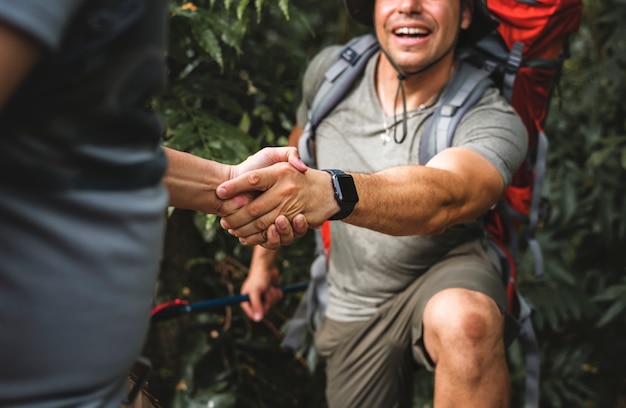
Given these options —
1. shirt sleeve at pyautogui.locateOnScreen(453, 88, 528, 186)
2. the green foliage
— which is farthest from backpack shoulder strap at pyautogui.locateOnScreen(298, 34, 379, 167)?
the green foliage

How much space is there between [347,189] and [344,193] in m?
0.02

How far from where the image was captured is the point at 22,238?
3.27 feet

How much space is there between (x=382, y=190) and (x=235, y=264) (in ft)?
4.77

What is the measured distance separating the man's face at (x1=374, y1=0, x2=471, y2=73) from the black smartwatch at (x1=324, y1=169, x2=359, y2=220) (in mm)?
918

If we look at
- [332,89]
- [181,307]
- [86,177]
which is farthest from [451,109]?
[86,177]

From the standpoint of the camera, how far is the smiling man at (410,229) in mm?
2537

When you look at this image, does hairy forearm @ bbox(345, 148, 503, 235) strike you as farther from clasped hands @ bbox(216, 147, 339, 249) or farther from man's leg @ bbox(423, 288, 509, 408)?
man's leg @ bbox(423, 288, 509, 408)

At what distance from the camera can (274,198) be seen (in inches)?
87.0

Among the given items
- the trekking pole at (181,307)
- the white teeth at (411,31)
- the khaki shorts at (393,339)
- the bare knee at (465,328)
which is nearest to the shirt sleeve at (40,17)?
the bare knee at (465,328)

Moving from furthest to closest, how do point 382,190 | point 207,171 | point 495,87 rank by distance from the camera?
point 495,87, point 382,190, point 207,171

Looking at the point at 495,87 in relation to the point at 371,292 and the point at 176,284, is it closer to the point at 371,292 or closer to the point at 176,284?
the point at 371,292

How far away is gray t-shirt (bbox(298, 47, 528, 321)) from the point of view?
2861 millimetres

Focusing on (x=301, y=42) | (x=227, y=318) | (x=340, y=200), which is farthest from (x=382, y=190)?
(x=301, y=42)

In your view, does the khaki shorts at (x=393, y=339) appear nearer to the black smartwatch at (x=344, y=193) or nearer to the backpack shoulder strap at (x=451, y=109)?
the backpack shoulder strap at (x=451, y=109)
